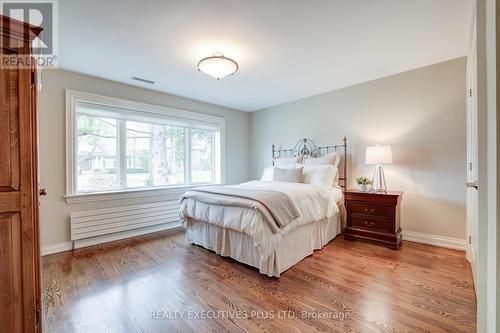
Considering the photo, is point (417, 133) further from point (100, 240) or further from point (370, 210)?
point (100, 240)

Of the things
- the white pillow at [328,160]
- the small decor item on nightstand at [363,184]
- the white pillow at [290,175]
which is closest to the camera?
the small decor item on nightstand at [363,184]

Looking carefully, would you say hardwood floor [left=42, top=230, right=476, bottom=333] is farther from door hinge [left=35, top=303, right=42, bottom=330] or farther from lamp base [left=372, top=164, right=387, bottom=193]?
lamp base [left=372, top=164, right=387, bottom=193]

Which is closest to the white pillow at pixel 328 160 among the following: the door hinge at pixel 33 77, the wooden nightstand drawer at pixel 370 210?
the wooden nightstand drawer at pixel 370 210

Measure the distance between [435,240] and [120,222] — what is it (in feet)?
14.2

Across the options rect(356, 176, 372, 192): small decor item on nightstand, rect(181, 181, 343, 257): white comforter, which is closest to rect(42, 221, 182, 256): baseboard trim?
rect(181, 181, 343, 257): white comforter

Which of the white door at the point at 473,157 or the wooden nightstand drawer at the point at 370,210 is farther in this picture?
the wooden nightstand drawer at the point at 370,210

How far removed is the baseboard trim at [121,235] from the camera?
3.04 meters

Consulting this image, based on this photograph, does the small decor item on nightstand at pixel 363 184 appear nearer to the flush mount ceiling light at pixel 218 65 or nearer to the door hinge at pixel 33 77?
the flush mount ceiling light at pixel 218 65

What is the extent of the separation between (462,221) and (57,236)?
5048mm

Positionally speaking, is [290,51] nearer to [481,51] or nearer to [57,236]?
[481,51]

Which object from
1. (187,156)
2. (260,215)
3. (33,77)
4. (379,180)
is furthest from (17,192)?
(379,180)

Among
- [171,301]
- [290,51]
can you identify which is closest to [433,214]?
[290,51]

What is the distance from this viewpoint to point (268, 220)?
2.13 m

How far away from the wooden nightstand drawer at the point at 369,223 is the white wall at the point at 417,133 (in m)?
0.54
